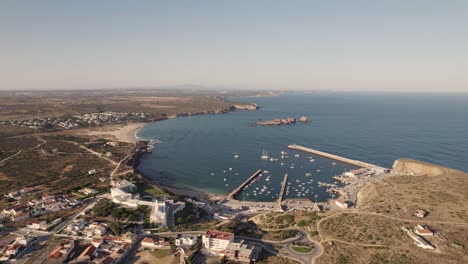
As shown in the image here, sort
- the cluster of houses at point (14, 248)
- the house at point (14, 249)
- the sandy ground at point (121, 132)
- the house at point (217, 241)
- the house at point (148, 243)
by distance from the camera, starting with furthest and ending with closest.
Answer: the sandy ground at point (121, 132) < the house at point (148, 243) < the house at point (217, 241) < the house at point (14, 249) < the cluster of houses at point (14, 248)

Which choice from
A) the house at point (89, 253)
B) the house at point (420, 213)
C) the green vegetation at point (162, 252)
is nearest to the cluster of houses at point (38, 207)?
the house at point (89, 253)

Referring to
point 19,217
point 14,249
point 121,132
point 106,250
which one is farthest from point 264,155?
point 14,249

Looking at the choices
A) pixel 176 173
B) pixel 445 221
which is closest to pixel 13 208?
pixel 176 173

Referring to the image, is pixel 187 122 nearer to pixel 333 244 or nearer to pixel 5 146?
pixel 5 146

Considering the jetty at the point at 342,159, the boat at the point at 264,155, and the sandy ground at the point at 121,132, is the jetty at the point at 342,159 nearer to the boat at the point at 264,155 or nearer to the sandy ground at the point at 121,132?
the boat at the point at 264,155

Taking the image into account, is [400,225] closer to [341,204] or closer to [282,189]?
[341,204]

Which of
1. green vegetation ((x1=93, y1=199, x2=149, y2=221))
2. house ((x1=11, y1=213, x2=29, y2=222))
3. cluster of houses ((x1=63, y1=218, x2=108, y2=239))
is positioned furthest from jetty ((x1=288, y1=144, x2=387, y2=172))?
house ((x1=11, y1=213, x2=29, y2=222))
